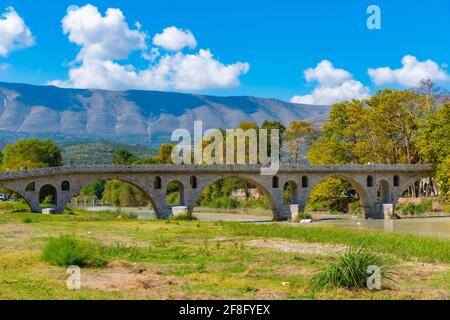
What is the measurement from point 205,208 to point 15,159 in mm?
29104

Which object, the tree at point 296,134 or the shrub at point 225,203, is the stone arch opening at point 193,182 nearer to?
the shrub at point 225,203

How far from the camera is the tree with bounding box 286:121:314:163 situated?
291 ft

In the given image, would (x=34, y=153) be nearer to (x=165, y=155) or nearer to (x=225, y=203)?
(x=165, y=155)

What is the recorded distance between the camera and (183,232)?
3553cm

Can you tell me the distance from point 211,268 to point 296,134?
7104 cm

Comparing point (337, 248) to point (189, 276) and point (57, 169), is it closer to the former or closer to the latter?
point (189, 276)

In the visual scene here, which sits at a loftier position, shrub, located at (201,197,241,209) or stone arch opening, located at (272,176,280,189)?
stone arch opening, located at (272,176,280,189)

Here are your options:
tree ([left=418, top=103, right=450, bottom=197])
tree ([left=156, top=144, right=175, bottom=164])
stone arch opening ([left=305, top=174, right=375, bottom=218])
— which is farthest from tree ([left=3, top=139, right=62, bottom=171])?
tree ([left=418, top=103, right=450, bottom=197])

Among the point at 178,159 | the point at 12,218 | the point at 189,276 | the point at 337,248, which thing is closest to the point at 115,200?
the point at 178,159

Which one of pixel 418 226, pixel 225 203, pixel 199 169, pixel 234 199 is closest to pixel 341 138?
pixel 234 199

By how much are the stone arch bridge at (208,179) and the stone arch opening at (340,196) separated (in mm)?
172

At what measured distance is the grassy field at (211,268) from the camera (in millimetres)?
15133

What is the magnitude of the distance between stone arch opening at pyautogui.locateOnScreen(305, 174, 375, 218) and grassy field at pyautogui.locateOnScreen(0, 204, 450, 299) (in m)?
38.2

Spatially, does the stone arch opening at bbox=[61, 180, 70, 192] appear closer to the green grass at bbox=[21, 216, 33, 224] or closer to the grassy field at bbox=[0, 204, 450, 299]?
the green grass at bbox=[21, 216, 33, 224]
